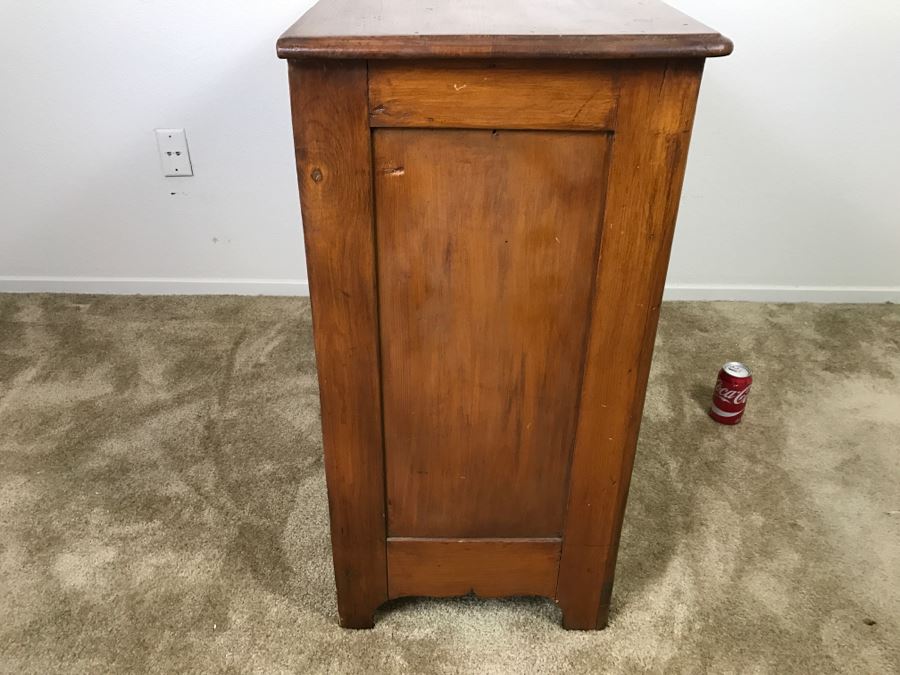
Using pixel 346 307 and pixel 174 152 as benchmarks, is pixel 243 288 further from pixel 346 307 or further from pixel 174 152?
pixel 346 307

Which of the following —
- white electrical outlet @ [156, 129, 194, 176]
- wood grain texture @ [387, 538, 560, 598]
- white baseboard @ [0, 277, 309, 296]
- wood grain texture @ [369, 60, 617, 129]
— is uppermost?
wood grain texture @ [369, 60, 617, 129]

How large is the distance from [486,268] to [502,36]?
0.25m

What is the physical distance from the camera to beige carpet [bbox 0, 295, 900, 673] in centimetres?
103

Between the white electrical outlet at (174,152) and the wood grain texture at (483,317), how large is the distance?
4.04ft

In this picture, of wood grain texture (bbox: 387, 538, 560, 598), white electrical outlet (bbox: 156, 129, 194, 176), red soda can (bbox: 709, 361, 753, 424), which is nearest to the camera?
wood grain texture (bbox: 387, 538, 560, 598)

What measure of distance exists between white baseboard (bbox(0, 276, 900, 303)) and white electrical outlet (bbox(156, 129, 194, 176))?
317 mm

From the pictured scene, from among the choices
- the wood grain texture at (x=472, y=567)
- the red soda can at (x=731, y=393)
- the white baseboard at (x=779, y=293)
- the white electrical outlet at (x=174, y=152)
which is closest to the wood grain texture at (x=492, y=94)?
the wood grain texture at (x=472, y=567)

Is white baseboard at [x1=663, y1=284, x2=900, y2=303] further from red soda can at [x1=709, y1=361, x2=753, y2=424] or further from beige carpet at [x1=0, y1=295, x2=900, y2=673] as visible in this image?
red soda can at [x1=709, y1=361, x2=753, y2=424]

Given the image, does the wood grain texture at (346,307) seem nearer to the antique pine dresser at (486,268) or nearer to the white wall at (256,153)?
the antique pine dresser at (486,268)

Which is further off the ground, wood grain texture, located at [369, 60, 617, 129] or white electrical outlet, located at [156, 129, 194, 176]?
wood grain texture, located at [369, 60, 617, 129]

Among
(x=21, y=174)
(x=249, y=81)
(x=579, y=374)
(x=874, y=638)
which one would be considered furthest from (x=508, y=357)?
(x=21, y=174)

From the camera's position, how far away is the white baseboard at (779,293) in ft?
6.61

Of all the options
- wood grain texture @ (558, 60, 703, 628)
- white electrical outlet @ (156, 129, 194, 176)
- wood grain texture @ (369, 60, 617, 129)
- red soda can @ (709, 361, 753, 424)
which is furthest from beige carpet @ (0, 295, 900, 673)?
wood grain texture @ (369, 60, 617, 129)

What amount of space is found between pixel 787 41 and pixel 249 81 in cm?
130
